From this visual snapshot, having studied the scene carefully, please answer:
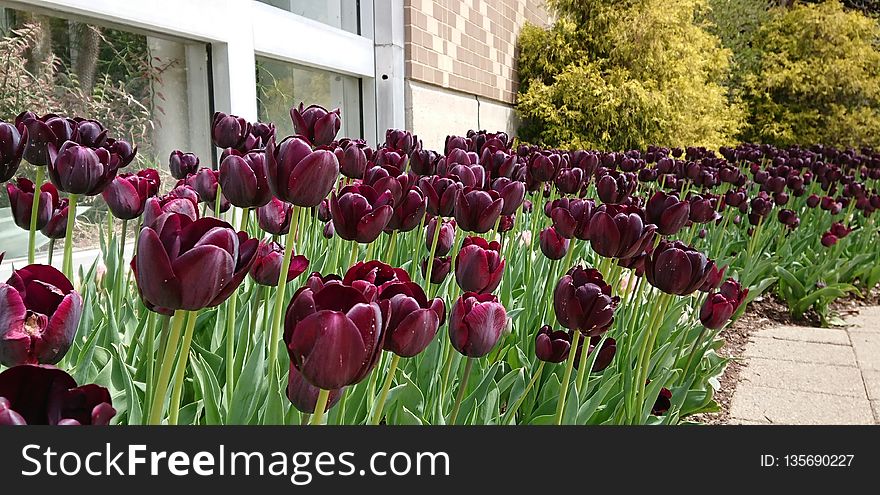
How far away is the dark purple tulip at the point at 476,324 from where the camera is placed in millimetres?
859

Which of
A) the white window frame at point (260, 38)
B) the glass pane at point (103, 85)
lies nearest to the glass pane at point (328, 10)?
the white window frame at point (260, 38)

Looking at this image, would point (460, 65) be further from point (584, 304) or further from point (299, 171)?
point (299, 171)

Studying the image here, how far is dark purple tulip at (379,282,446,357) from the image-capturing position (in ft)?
2.20

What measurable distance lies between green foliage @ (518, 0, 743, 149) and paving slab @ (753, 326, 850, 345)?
3928 millimetres

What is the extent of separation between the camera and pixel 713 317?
136cm

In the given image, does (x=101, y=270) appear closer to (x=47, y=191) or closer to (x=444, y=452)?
(x=47, y=191)

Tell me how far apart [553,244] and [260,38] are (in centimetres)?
241

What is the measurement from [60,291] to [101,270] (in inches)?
51.2

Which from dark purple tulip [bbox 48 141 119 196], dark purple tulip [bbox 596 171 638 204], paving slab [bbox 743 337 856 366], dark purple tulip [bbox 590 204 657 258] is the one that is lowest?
paving slab [bbox 743 337 856 366]

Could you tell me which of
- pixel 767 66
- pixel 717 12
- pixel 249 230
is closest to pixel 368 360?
pixel 249 230

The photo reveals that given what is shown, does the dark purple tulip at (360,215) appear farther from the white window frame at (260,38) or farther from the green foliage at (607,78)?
the green foliage at (607,78)

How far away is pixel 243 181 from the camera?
90 cm

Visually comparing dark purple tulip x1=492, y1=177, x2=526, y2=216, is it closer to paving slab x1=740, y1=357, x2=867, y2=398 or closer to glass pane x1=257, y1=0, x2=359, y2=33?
paving slab x1=740, y1=357, x2=867, y2=398

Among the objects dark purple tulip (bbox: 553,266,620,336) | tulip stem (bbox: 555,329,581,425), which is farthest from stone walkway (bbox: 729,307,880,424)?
dark purple tulip (bbox: 553,266,620,336)
